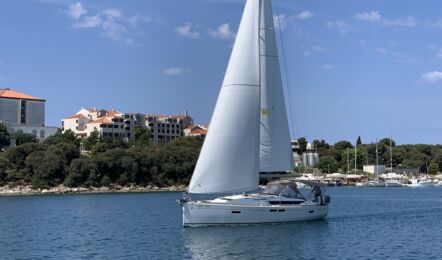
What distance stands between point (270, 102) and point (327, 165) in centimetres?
13564

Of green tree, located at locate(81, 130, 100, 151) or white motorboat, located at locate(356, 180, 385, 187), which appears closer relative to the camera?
green tree, located at locate(81, 130, 100, 151)

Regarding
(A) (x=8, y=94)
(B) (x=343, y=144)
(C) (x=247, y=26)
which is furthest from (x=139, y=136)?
(C) (x=247, y=26)

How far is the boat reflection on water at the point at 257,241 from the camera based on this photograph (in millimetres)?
32031

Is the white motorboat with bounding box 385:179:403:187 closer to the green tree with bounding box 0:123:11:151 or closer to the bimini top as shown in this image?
the green tree with bounding box 0:123:11:151

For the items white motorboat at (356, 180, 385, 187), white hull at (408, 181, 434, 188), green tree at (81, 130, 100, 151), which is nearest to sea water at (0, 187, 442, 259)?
green tree at (81, 130, 100, 151)

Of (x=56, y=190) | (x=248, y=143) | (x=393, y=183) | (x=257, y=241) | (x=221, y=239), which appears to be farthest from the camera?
(x=393, y=183)

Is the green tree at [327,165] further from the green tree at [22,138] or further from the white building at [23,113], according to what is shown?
the green tree at [22,138]

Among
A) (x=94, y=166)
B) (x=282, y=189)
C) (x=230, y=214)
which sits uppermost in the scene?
(x=94, y=166)

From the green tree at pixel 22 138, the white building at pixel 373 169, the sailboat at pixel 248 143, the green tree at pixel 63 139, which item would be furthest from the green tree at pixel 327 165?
the sailboat at pixel 248 143

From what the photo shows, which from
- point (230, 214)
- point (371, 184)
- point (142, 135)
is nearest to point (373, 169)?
point (371, 184)

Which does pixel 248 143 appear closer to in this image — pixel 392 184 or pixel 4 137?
pixel 4 137

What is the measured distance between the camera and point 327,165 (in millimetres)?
175250

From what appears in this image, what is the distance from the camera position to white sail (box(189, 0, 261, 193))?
3997cm

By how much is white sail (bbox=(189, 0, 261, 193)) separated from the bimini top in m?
1.83
